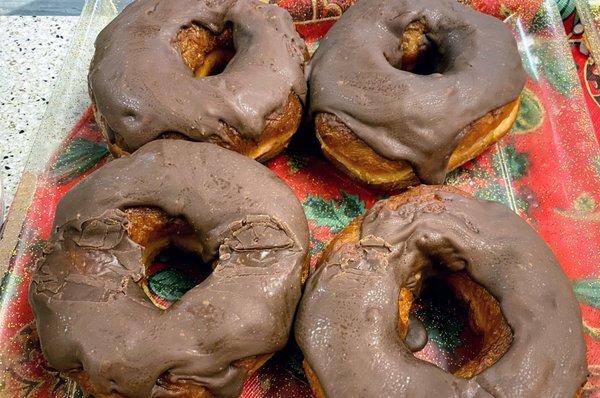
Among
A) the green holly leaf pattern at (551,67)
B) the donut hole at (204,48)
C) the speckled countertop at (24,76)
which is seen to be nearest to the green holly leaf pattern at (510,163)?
the green holly leaf pattern at (551,67)

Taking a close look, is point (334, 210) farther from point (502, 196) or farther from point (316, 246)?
point (502, 196)

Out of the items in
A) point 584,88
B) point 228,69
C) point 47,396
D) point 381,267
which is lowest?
point 47,396

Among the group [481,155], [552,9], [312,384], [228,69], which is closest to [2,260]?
[228,69]

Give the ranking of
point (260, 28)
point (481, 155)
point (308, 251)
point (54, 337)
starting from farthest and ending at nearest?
point (481, 155)
point (260, 28)
point (308, 251)
point (54, 337)

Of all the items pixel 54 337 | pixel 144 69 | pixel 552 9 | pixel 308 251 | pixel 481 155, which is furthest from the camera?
pixel 552 9

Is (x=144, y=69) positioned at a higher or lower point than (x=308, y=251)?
higher

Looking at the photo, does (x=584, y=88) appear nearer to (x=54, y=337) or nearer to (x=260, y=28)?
(x=260, y=28)
